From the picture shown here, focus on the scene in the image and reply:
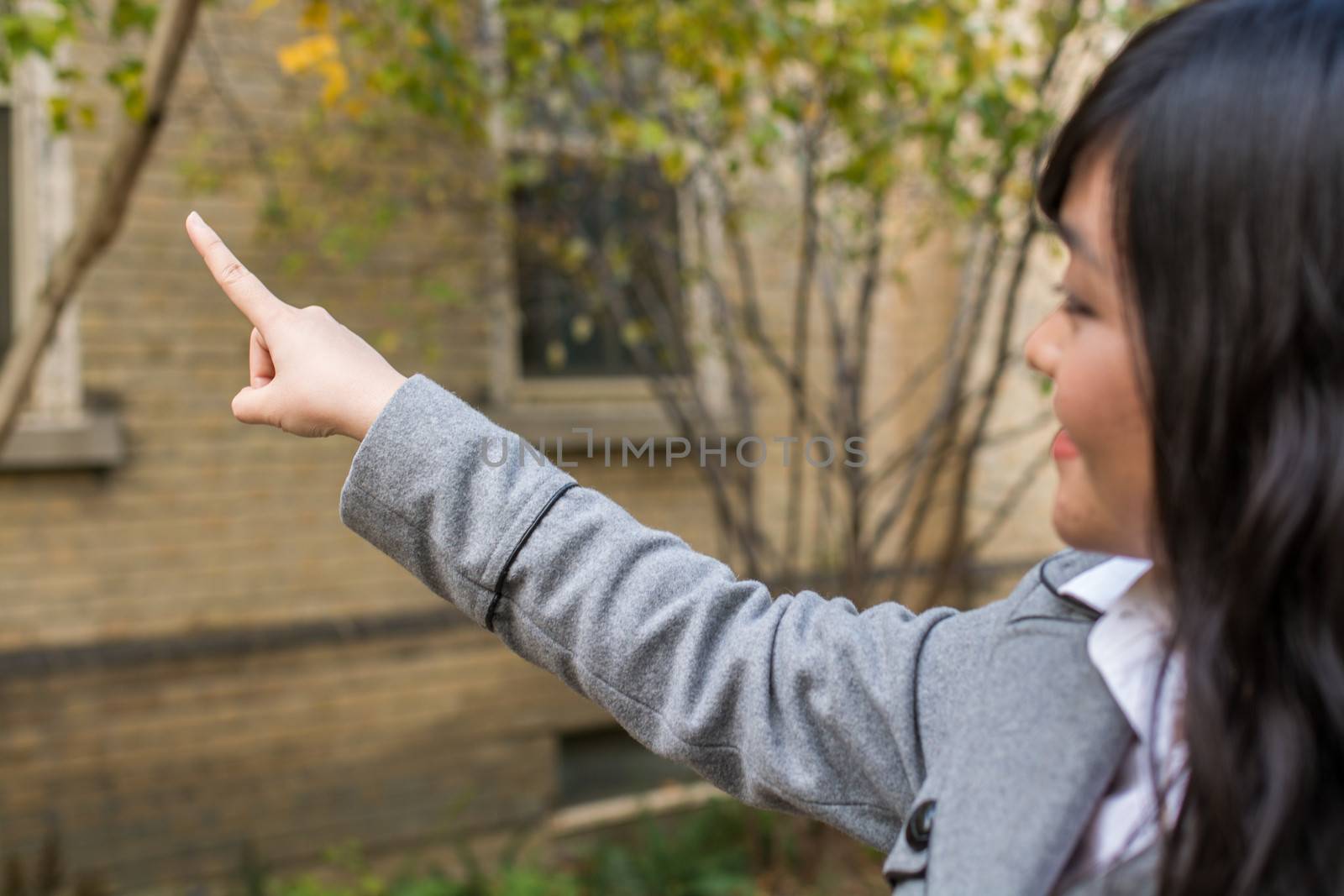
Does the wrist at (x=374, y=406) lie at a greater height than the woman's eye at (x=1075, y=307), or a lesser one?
lesser

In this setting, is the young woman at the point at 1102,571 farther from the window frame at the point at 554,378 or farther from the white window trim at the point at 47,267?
the window frame at the point at 554,378

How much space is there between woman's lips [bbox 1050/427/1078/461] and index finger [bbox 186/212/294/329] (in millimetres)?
687

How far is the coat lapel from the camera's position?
78 cm

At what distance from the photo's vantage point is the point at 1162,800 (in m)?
0.75

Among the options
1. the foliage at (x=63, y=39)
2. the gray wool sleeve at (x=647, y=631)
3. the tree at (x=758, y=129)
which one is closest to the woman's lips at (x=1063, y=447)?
the gray wool sleeve at (x=647, y=631)

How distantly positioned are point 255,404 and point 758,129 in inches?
99.2

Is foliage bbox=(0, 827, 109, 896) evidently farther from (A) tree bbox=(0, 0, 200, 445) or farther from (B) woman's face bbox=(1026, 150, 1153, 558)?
(B) woman's face bbox=(1026, 150, 1153, 558)

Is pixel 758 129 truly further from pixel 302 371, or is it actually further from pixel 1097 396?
pixel 1097 396

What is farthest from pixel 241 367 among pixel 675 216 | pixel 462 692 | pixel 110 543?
pixel 675 216

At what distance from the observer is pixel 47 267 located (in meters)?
3.82

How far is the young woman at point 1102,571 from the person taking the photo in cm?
71

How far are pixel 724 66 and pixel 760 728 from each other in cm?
304

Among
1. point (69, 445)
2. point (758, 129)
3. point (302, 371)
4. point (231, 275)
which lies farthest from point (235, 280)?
point (69, 445)

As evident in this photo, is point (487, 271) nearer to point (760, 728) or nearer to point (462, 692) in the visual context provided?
point (462, 692)
